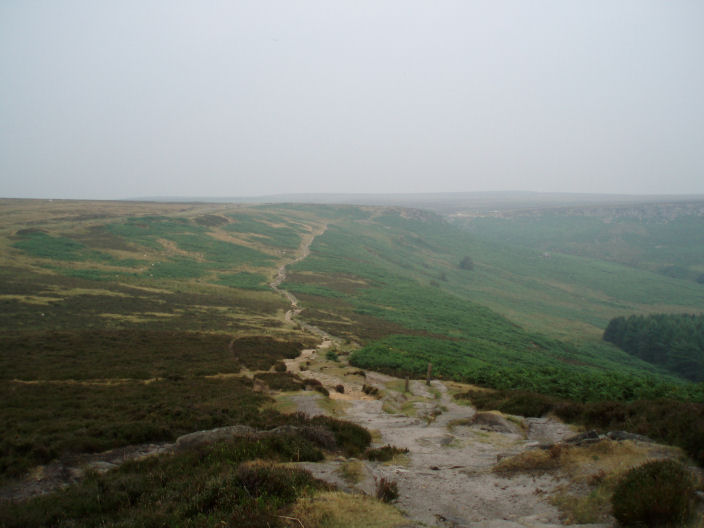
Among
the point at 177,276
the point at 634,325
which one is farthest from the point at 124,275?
the point at 634,325

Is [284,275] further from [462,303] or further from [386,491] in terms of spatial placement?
[386,491]

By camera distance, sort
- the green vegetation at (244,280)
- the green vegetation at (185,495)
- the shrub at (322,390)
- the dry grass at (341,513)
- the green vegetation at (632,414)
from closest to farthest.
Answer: the dry grass at (341,513), the green vegetation at (185,495), the green vegetation at (632,414), the shrub at (322,390), the green vegetation at (244,280)

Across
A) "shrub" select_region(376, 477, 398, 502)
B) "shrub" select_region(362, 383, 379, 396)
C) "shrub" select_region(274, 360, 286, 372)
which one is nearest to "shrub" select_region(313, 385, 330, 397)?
"shrub" select_region(362, 383, 379, 396)

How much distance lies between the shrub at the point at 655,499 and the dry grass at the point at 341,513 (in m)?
3.59

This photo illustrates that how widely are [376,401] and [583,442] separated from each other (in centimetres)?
1120

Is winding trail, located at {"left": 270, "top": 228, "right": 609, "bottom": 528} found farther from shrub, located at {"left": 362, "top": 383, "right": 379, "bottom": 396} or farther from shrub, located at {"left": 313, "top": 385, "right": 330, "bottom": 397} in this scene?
shrub, located at {"left": 313, "top": 385, "right": 330, "bottom": 397}

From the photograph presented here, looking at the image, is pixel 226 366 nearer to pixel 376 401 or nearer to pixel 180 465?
pixel 376 401

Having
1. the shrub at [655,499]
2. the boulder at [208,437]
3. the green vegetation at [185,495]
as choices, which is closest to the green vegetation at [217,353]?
the green vegetation at [185,495]

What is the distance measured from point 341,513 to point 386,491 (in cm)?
163

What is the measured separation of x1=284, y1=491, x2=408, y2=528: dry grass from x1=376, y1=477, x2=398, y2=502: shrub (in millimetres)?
581

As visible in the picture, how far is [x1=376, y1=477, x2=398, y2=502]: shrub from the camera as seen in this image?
7.48m

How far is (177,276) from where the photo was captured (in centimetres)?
5475

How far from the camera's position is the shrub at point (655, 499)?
229 inches

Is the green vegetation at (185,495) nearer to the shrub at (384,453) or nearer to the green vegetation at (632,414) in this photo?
the shrub at (384,453)
